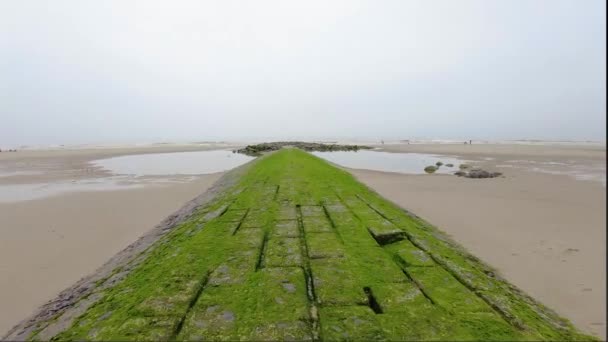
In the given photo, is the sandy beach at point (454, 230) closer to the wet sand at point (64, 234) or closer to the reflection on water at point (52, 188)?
the wet sand at point (64, 234)

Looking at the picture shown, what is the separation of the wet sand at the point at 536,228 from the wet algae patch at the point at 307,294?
43.6 inches

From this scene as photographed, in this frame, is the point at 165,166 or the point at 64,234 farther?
the point at 165,166

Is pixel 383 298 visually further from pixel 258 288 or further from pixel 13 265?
pixel 13 265

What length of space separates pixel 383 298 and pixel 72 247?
955 centimetres

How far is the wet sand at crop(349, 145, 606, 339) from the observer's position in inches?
225

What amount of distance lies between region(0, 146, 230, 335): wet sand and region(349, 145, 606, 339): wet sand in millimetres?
9778

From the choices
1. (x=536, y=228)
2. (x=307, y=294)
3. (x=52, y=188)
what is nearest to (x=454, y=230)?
(x=536, y=228)

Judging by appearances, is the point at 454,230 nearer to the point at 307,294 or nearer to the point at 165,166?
the point at 307,294

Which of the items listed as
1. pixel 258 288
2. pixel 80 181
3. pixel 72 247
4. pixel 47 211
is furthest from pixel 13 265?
pixel 80 181

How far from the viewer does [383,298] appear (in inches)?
163

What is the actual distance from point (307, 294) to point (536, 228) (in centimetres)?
975

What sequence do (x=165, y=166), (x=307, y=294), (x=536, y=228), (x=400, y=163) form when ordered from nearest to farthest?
(x=307, y=294) → (x=536, y=228) → (x=165, y=166) → (x=400, y=163)

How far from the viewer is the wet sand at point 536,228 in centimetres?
572

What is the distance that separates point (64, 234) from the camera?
10000 millimetres
